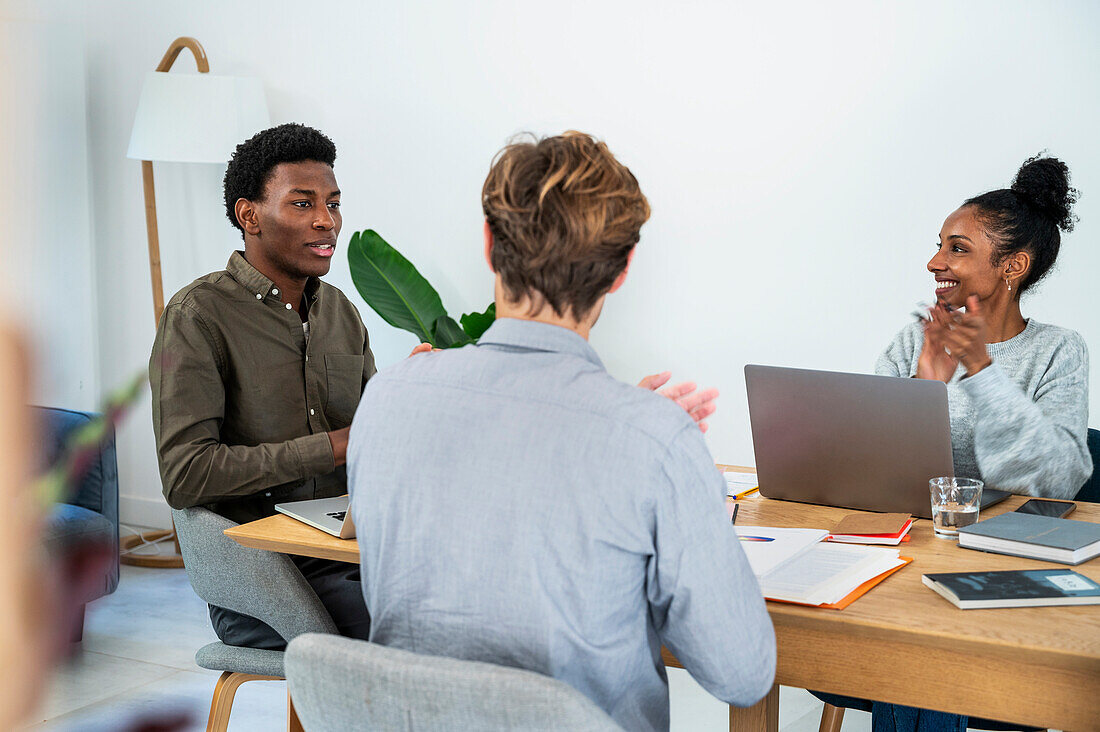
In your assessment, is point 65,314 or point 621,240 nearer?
point 65,314

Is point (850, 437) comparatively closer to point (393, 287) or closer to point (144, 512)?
point (393, 287)

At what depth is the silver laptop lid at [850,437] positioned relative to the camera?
5.13 feet

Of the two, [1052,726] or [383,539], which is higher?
[383,539]

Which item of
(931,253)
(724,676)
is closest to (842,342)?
(931,253)

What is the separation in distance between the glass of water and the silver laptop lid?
0.12 ft

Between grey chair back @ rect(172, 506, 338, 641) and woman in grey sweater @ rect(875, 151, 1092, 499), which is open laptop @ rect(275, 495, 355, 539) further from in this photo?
woman in grey sweater @ rect(875, 151, 1092, 499)

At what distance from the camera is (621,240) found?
42.3 inches

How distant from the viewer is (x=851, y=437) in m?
1.64

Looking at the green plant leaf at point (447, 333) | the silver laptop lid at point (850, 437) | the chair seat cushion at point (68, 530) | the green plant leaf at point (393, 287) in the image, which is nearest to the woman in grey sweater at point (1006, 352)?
the silver laptop lid at point (850, 437)

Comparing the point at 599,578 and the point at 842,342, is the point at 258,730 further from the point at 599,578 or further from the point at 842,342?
the point at 842,342

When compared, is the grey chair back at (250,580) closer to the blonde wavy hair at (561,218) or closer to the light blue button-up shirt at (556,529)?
the light blue button-up shirt at (556,529)

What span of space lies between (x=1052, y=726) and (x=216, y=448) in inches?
55.7

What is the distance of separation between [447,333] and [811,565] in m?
2.15

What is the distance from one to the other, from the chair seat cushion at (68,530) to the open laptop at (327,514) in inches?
50.0
